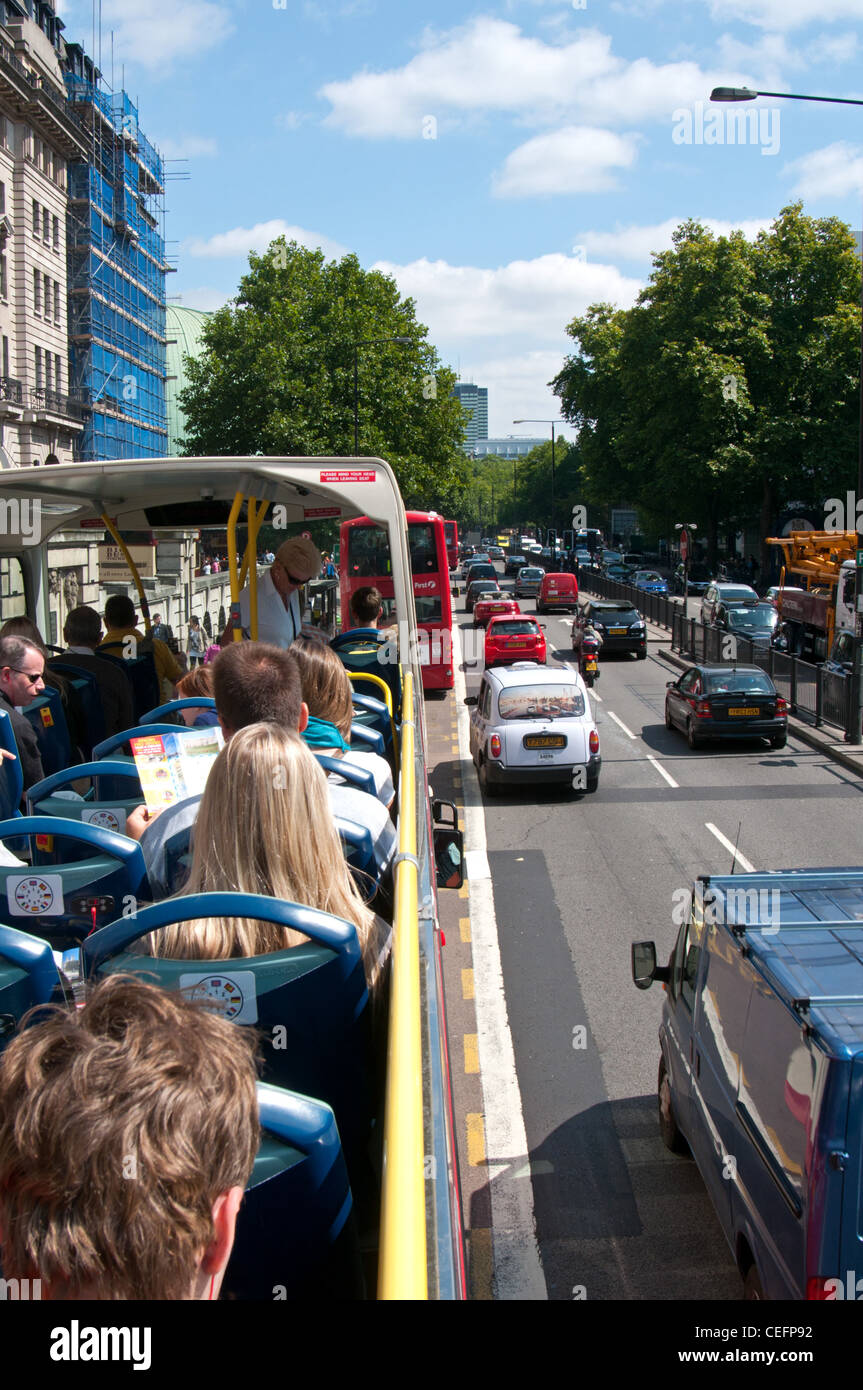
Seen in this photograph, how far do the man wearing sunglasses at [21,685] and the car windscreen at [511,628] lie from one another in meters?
23.0

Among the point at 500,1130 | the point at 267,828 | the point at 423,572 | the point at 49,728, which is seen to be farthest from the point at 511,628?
the point at 267,828

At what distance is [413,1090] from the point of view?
2.01 m

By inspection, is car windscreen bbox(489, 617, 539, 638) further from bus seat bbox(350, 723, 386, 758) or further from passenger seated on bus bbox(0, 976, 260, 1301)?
passenger seated on bus bbox(0, 976, 260, 1301)

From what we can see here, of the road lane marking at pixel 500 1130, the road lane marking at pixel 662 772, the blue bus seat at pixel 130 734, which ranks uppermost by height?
the blue bus seat at pixel 130 734

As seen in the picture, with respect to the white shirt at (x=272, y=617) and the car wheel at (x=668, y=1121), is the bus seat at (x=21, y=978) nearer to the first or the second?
the car wheel at (x=668, y=1121)

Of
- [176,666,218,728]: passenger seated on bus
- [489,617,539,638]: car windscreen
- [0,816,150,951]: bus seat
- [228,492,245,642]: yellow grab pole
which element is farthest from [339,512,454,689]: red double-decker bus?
[0,816,150,951]: bus seat

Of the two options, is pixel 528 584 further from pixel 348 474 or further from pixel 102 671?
pixel 348 474

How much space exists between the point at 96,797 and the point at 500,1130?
132 inches

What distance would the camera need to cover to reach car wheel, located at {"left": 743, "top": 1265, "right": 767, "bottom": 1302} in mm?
4177

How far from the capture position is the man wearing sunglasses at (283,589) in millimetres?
7684

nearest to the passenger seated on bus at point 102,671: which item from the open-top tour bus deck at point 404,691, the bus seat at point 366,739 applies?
the open-top tour bus deck at point 404,691
